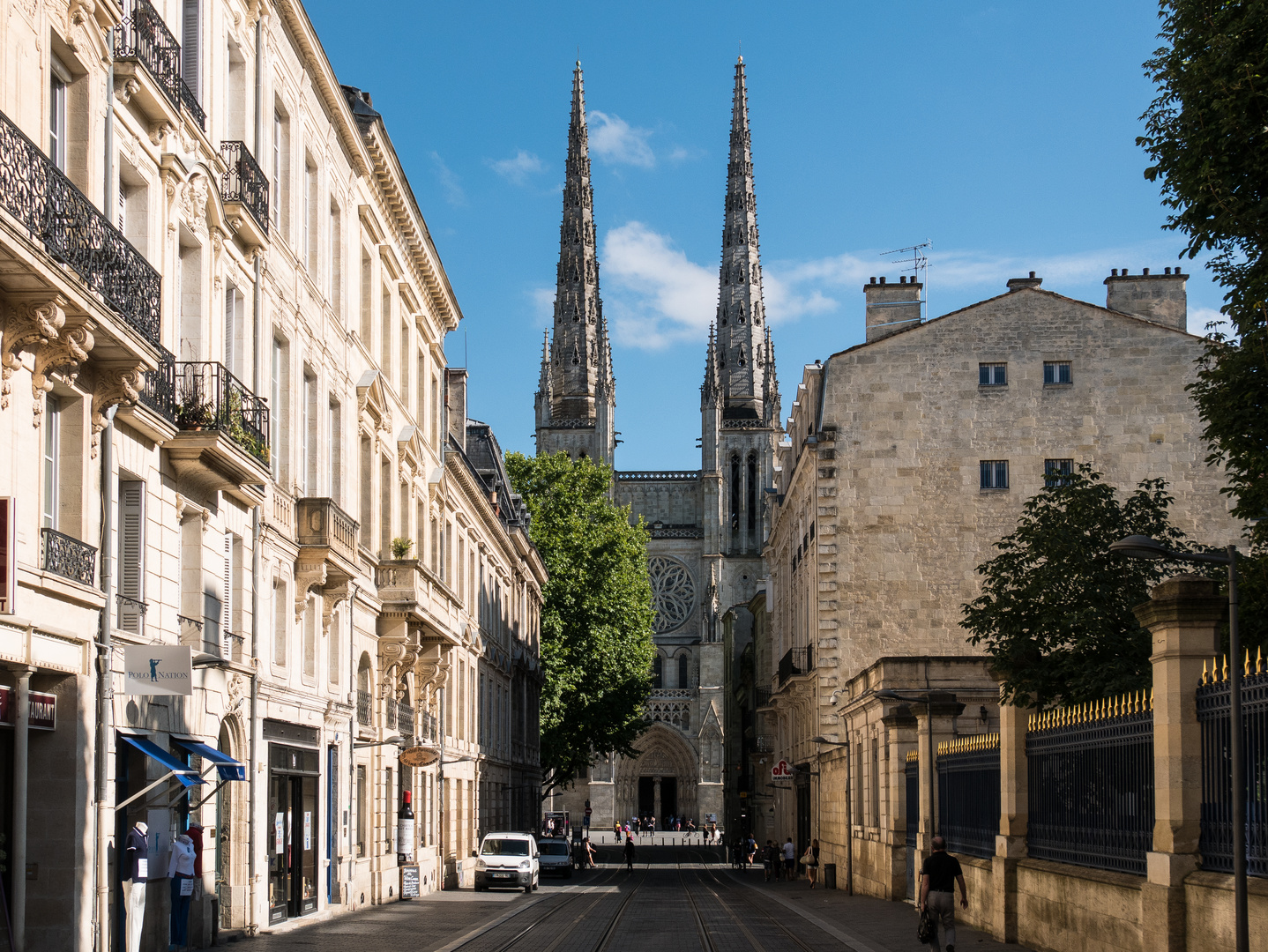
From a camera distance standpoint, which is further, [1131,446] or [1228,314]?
[1131,446]

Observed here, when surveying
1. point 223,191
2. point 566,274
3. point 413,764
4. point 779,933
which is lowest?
point 779,933

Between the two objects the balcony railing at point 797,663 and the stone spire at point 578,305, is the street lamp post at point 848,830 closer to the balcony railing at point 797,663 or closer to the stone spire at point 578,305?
the balcony railing at point 797,663

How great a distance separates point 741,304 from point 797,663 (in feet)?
257

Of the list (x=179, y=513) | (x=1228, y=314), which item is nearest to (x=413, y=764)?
(x=179, y=513)

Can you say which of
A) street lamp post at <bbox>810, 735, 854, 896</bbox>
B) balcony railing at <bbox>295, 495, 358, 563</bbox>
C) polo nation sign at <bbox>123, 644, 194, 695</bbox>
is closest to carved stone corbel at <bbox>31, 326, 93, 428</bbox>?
polo nation sign at <bbox>123, 644, 194, 695</bbox>

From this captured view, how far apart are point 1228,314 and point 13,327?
14210mm

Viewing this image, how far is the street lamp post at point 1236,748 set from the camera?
11.9 meters

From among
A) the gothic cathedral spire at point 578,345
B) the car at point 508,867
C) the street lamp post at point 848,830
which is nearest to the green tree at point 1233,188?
the street lamp post at point 848,830

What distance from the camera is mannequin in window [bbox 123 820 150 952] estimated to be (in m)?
16.4

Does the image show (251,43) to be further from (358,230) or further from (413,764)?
(413,764)

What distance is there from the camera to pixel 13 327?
13672 millimetres

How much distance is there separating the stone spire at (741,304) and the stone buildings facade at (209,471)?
84888 millimetres

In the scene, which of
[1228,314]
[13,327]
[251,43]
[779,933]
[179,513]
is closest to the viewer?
[13,327]

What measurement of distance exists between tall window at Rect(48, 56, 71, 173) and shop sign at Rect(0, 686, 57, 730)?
195 inches
